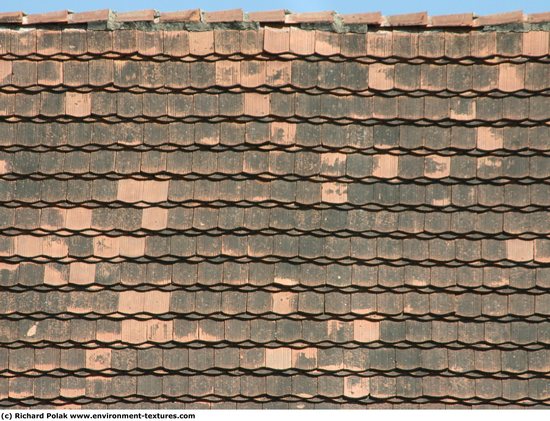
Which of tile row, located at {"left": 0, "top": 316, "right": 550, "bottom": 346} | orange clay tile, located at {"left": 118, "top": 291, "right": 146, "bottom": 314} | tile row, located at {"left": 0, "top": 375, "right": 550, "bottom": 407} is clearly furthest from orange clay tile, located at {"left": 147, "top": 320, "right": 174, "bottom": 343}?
tile row, located at {"left": 0, "top": 375, "right": 550, "bottom": 407}

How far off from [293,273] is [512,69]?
196 cm

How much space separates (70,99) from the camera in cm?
634

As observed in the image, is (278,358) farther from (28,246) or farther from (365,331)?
(28,246)

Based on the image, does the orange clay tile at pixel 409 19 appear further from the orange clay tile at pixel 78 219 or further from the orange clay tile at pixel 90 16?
the orange clay tile at pixel 78 219

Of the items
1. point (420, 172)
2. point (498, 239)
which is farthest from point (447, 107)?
point (498, 239)

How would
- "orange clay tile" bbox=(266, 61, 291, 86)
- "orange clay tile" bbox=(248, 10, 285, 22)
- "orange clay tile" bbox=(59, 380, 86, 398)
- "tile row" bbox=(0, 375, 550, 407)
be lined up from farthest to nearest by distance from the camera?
"orange clay tile" bbox=(248, 10, 285, 22) < "orange clay tile" bbox=(266, 61, 291, 86) < "orange clay tile" bbox=(59, 380, 86, 398) < "tile row" bbox=(0, 375, 550, 407)

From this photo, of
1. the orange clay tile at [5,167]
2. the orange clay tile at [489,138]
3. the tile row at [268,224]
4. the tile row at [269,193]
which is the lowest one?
the tile row at [268,224]

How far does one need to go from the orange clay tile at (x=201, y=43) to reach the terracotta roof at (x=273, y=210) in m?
0.01

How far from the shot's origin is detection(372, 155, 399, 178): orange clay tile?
6.16 metres

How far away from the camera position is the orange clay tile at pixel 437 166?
6137 mm

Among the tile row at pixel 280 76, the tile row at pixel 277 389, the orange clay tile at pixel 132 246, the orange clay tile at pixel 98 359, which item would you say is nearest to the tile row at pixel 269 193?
the orange clay tile at pixel 132 246

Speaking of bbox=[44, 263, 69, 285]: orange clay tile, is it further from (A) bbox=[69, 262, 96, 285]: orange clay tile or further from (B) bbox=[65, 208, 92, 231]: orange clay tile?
(B) bbox=[65, 208, 92, 231]: orange clay tile

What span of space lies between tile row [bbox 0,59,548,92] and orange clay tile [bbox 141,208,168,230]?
0.81m

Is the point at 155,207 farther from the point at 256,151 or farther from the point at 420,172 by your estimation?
the point at 420,172
